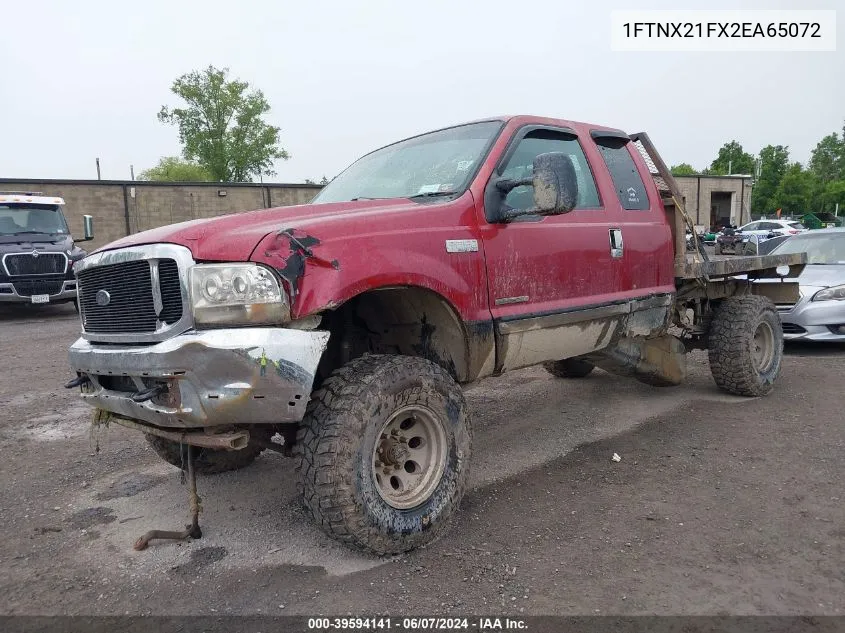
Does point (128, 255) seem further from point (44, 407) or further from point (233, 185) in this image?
point (233, 185)

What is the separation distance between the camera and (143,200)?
26.3 m

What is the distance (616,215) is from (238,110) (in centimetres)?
5735

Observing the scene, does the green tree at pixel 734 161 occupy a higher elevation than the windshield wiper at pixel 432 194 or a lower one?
higher

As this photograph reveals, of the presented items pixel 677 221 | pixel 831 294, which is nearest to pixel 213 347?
pixel 677 221

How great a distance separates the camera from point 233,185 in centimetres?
2775

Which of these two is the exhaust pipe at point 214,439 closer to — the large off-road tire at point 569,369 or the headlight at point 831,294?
the large off-road tire at point 569,369

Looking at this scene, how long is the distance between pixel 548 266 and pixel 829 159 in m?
102

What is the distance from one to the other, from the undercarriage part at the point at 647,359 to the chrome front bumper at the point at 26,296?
10.8m

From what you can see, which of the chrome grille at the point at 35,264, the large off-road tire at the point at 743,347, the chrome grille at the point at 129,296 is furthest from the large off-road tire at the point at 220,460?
the chrome grille at the point at 35,264

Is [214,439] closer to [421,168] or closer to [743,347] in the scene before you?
[421,168]

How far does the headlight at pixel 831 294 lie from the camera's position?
7.10 m

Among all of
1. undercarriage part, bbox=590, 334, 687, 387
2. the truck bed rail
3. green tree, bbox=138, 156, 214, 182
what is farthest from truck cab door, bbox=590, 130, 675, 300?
green tree, bbox=138, 156, 214, 182

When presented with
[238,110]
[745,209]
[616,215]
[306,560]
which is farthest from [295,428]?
[238,110]

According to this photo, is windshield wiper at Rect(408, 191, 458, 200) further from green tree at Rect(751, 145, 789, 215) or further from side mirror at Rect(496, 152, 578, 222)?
green tree at Rect(751, 145, 789, 215)
